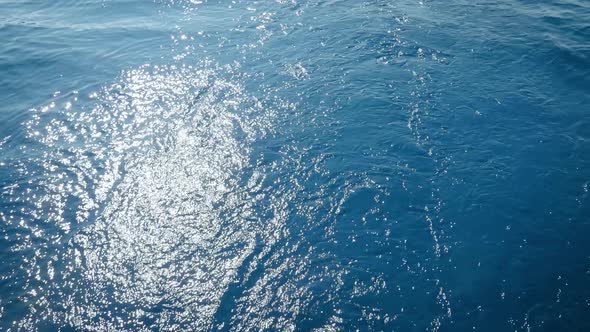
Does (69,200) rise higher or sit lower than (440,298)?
higher

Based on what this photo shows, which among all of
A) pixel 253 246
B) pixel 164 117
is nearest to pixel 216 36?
pixel 164 117

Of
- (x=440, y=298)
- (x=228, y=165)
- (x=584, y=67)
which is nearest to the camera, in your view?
(x=440, y=298)

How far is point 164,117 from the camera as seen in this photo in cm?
1219

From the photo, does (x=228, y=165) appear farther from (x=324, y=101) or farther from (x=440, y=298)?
(x=440, y=298)

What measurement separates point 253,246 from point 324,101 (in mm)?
5815

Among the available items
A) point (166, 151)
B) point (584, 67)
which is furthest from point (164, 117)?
point (584, 67)

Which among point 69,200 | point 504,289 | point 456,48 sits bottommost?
point 504,289

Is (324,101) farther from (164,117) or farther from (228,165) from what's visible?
(164,117)

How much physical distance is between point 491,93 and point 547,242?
559cm

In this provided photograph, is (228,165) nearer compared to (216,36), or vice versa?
(228,165)

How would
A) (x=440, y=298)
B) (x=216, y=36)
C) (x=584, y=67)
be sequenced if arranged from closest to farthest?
(x=440, y=298) < (x=584, y=67) < (x=216, y=36)

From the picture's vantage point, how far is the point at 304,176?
10.3 metres

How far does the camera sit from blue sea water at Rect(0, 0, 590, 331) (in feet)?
26.0

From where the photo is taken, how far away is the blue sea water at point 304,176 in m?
7.91
